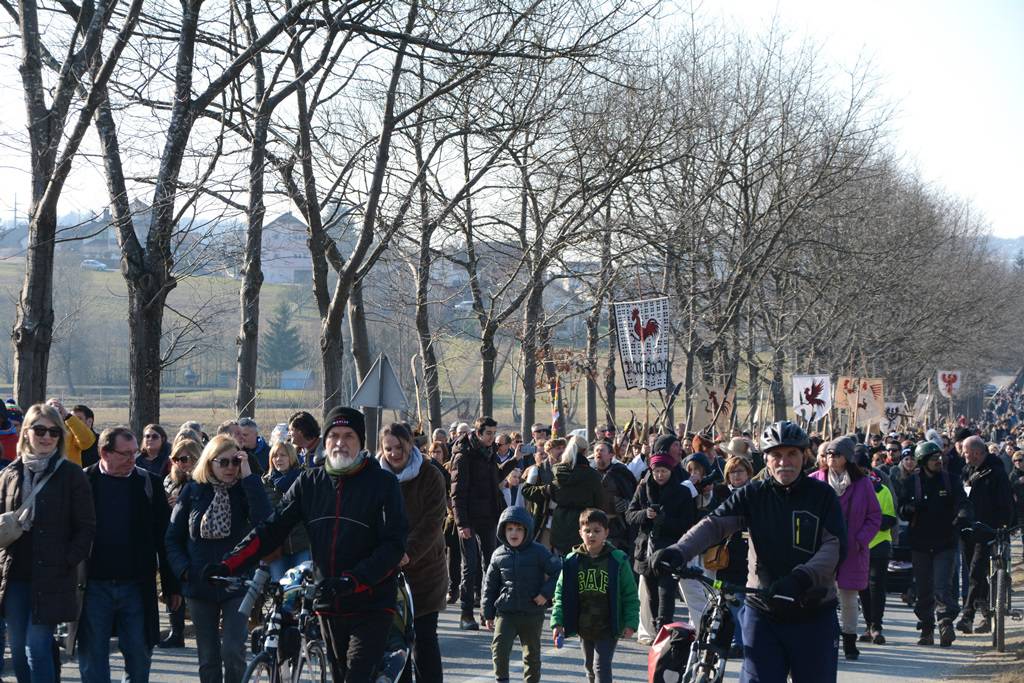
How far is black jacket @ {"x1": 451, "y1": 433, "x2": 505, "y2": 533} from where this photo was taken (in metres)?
13.3

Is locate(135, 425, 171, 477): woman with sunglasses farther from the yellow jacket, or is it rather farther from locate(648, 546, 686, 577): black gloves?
locate(648, 546, 686, 577): black gloves

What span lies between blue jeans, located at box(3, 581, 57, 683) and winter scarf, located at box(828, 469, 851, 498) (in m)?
6.23

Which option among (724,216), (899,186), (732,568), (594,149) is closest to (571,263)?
(594,149)

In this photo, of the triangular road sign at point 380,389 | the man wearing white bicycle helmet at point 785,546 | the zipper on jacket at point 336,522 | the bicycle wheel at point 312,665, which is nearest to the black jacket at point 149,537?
the bicycle wheel at point 312,665

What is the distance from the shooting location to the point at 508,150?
22.9m

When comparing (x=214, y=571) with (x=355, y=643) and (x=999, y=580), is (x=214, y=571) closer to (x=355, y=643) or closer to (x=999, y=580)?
(x=355, y=643)

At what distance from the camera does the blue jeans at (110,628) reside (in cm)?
763

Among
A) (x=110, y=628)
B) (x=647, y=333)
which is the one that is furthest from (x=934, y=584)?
(x=647, y=333)

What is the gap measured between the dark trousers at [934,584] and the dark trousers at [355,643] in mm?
7840

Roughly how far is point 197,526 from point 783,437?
3.41m

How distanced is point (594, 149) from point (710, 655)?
1830 cm

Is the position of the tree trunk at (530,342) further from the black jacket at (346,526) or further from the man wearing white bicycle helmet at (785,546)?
the man wearing white bicycle helmet at (785,546)

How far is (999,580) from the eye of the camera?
1234 centimetres

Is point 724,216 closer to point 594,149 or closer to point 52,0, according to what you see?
point 594,149
